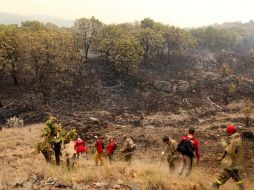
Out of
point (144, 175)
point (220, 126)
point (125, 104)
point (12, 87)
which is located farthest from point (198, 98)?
point (144, 175)

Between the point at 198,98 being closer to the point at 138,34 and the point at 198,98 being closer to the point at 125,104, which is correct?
the point at 125,104

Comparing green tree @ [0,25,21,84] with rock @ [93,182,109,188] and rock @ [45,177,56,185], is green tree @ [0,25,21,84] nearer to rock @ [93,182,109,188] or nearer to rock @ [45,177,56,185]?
rock @ [45,177,56,185]

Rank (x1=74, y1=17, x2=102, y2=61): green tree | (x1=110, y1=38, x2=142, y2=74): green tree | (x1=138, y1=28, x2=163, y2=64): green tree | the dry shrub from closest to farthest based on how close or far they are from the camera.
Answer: the dry shrub → (x1=110, y1=38, x2=142, y2=74): green tree → (x1=74, y1=17, x2=102, y2=61): green tree → (x1=138, y1=28, x2=163, y2=64): green tree

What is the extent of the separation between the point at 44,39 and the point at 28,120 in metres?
Answer: 11.0

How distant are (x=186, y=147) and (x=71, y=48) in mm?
35063

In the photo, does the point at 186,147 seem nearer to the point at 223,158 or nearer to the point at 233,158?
the point at 223,158

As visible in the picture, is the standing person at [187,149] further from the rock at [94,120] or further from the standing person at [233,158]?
the rock at [94,120]

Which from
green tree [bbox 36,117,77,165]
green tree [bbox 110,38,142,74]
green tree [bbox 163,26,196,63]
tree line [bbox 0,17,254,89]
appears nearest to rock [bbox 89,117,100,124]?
tree line [bbox 0,17,254,89]

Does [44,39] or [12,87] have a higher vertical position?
[44,39]

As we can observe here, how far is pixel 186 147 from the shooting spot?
41.0 feet

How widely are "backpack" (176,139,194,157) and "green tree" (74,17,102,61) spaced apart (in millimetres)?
42795

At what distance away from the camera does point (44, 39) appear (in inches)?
1628

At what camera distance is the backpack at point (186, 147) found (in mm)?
12453

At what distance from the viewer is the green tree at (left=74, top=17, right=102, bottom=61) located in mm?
53750
